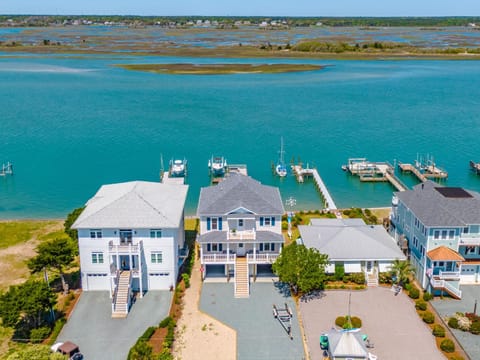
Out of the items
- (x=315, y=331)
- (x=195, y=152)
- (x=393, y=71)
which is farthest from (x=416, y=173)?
(x=393, y=71)

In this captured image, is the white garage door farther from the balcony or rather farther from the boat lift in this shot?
the boat lift

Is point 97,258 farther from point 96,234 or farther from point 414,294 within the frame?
point 414,294

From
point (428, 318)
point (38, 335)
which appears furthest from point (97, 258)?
point (428, 318)

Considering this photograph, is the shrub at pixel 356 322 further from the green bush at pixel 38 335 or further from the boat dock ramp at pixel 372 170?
the boat dock ramp at pixel 372 170

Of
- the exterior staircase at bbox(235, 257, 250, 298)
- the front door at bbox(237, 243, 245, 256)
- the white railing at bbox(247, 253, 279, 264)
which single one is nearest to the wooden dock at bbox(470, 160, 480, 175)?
the white railing at bbox(247, 253, 279, 264)

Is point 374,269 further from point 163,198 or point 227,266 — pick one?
point 163,198

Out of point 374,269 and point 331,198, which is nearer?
point 374,269

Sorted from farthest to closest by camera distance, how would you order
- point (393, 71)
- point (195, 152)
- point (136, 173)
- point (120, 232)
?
1. point (393, 71)
2. point (195, 152)
3. point (136, 173)
4. point (120, 232)
